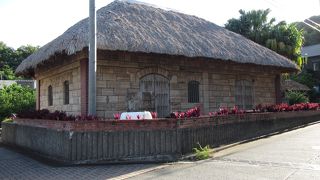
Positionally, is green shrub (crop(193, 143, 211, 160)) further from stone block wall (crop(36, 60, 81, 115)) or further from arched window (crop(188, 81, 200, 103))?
arched window (crop(188, 81, 200, 103))

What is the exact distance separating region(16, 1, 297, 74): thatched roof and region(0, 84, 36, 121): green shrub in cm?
831

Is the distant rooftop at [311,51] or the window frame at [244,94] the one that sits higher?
the distant rooftop at [311,51]

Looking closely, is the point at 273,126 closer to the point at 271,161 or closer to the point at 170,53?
the point at 170,53

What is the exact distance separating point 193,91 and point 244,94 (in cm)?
364

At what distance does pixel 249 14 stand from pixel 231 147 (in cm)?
2284

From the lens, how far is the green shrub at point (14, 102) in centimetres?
2831

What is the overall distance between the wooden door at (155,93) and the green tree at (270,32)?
52.3 ft

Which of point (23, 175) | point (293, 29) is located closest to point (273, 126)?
point (23, 175)

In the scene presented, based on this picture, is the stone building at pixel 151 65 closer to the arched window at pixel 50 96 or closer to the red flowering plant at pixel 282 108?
the arched window at pixel 50 96

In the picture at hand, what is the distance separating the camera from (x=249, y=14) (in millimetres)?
34344

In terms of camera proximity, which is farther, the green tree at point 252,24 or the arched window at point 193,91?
the green tree at point 252,24

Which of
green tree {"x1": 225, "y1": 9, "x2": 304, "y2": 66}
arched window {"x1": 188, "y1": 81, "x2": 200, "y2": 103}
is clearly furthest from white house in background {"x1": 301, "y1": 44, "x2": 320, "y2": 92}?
arched window {"x1": 188, "y1": 81, "x2": 200, "y2": 103}

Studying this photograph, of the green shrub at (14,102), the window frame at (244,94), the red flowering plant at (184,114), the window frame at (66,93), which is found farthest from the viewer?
the green shrub at (14,102)

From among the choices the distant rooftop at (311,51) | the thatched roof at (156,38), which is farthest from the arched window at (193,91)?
the distant rooftop at (311,51)
